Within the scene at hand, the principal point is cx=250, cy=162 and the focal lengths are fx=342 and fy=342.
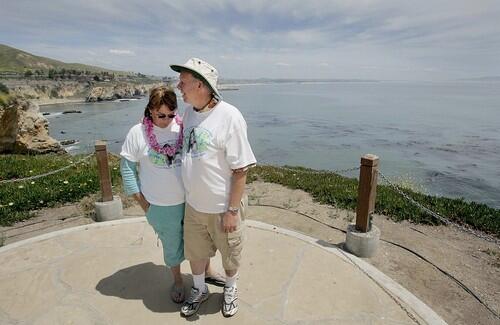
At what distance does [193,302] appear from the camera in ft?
10.4

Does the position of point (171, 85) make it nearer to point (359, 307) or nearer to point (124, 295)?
point (124, 295)

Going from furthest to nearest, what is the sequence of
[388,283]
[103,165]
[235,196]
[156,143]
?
[103,165] → [388,283] → [156,143] → [235,196]

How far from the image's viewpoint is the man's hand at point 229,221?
271 cm

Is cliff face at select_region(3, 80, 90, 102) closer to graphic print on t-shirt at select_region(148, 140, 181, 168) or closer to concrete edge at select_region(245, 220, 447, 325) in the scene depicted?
concrete edge at select_region(245, 220, 447, 325)

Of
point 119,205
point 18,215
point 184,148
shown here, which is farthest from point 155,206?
point 18,215

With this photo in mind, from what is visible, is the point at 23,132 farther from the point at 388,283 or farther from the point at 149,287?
the point at 388,283

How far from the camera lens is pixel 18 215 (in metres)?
6.04

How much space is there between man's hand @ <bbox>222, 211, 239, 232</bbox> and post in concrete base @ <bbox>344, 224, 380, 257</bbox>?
2389 mm

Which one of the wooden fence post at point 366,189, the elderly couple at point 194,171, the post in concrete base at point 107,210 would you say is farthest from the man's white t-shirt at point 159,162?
the post in concrete base at point 107,210

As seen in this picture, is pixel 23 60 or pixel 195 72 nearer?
pixel 195 72

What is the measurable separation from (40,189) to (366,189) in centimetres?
637

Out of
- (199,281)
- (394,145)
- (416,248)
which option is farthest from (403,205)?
(394,145)

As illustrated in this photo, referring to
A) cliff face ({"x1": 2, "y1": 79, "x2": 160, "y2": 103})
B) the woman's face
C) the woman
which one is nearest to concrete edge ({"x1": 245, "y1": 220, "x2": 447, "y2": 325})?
the woman

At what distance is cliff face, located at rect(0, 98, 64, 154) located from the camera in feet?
49.9
